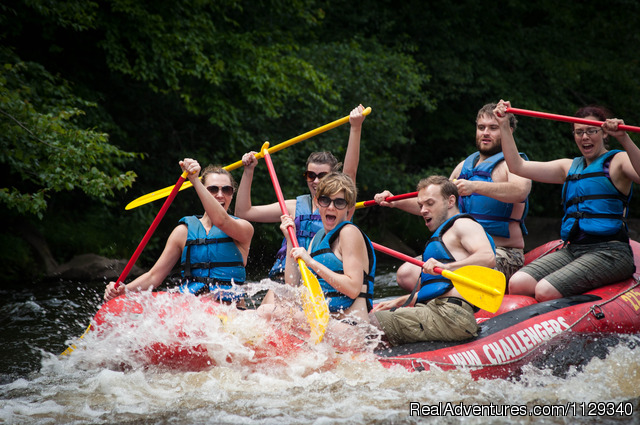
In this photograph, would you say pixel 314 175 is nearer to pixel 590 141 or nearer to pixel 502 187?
pixel 502 187

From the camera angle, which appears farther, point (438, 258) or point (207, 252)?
point (207, 252)

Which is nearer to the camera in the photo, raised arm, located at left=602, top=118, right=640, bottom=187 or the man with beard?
raised arm, located at left=602, top=118, right=640, bottom=187

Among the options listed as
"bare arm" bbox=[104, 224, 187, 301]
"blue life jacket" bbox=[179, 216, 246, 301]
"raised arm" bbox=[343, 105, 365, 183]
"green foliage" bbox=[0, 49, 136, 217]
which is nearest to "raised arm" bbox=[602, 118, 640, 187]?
"raised arm" bbox=[343, 105, 365, 183]

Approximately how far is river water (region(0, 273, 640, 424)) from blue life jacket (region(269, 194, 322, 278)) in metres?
0.99

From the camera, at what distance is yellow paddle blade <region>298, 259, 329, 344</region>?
360 centimetres

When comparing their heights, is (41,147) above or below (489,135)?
above

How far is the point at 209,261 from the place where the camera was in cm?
429

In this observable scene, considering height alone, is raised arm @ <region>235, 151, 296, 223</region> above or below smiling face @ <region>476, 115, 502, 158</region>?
below

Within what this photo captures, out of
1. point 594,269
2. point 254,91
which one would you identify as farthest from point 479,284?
point 254,91

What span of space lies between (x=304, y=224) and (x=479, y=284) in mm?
1412

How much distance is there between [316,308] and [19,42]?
726 centimetres

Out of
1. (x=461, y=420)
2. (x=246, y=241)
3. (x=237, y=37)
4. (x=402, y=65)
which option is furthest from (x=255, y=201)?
(x=461, y=420)

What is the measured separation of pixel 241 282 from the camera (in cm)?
439

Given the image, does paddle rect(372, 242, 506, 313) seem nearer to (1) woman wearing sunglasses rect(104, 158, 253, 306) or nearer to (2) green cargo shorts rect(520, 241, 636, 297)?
(2) green cargo shorts rect(520, 241, 636, 297)
